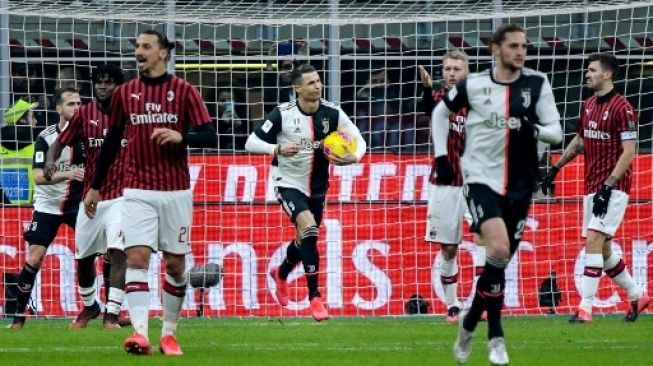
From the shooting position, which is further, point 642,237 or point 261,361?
point 642,237

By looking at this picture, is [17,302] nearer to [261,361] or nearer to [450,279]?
[450,279]

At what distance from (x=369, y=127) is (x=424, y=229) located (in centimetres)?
161

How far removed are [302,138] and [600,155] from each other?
272 cm

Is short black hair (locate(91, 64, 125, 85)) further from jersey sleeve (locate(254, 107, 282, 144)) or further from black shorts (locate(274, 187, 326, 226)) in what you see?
black shorts (locate(274, 187, 326, 226))

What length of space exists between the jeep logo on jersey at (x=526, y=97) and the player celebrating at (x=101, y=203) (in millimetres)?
4479

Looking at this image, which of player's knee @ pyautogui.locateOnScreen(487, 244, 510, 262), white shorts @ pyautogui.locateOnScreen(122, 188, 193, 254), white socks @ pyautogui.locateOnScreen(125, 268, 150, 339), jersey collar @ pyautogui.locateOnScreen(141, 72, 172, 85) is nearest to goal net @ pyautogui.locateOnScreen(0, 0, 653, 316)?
jersey collar @ pyautogui.locateOnScreen(141, 72, 172, 85)

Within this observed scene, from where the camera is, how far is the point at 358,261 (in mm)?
16656

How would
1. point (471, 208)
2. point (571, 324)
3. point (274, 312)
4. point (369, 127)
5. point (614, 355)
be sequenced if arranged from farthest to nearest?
point (369, 127), point (274, 312), point (571, 324), point (614, 355), point (471, 208)

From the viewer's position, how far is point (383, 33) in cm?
1802

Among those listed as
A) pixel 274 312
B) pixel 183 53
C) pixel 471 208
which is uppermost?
pixel 183 53

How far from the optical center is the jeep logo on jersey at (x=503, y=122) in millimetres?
10281

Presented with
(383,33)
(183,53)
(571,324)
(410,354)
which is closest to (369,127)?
(383,33)

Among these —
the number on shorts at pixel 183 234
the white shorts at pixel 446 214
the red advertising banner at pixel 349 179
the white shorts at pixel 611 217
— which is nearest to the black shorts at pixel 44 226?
the red advertising banner at pixel 349 179

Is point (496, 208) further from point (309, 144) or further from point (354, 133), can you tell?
point (309, 144)
